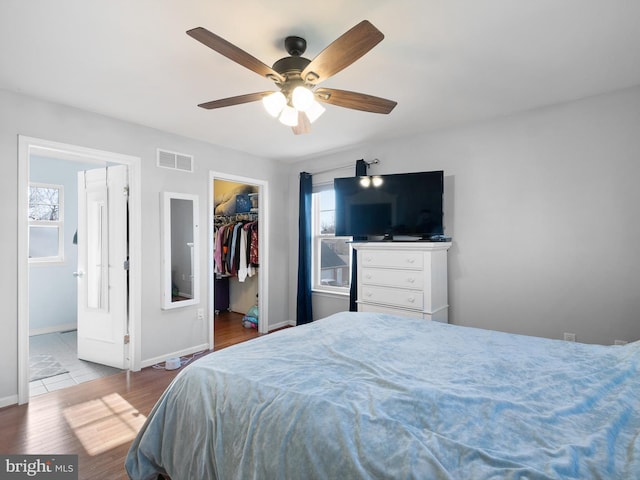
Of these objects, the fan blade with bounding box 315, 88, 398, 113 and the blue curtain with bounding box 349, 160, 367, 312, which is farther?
the blue curtain with bounding box 349, 160, 367, 312

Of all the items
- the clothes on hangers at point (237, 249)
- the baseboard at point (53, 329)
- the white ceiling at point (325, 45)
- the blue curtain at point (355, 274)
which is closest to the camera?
the white ceiling at point (325, 45)

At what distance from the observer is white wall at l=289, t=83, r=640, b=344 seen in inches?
101

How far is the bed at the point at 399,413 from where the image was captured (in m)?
0.86

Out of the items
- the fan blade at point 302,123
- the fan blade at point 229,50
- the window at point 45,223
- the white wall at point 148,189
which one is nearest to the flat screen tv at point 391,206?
the white wall at point 148,189

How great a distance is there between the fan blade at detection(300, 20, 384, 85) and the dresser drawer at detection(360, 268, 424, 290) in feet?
6.46

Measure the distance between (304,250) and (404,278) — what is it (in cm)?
171

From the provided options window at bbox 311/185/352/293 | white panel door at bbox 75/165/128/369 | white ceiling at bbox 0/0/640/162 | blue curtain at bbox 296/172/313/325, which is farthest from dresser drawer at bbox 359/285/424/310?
white panel door at bbox 75/165/128/369

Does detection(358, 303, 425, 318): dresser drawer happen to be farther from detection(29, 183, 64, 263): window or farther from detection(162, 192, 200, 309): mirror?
detection(29, 183, 64, 263): window

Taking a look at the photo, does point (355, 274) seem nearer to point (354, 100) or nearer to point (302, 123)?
point (302, 123)

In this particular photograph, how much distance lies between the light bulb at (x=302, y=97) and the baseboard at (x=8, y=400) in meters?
3.05

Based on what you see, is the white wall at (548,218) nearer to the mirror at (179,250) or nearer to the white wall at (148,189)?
the white wall at (148,189)

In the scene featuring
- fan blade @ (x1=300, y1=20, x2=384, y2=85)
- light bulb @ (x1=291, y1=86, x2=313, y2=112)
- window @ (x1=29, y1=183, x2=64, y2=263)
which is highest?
fan blade @ (x1=300, y1=20, x2=384, y2=85)

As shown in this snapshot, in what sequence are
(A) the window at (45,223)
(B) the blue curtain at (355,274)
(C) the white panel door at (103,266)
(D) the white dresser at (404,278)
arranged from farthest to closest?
(A) the window at (45,223) < (B) the blue curtain at (355,274) < (C) the white panel door at (103,266) < (D) the white dresser at (404,278)

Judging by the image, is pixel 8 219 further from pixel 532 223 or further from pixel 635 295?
pixel 635 295
